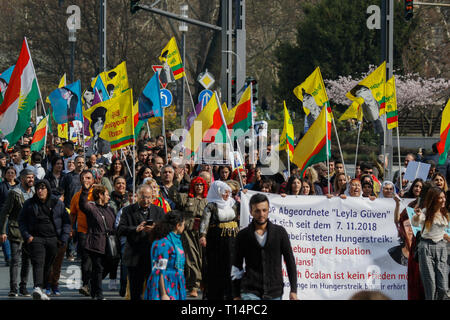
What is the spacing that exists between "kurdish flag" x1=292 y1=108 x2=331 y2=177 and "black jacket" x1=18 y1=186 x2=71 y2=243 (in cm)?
345

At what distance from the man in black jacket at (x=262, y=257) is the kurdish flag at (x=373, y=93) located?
845cm

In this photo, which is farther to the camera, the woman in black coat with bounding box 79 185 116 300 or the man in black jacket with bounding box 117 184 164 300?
the woman in black coat with bounding box 79 185 116 300

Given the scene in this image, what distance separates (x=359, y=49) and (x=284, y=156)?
29.2 m

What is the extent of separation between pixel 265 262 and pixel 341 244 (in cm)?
302

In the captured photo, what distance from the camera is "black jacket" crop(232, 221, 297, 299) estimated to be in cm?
739

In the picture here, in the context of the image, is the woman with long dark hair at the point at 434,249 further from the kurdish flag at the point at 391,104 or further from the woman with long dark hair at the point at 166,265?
the kurdish flag at the point at 391,104

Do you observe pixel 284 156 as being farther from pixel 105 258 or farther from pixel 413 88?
pixel 413 88

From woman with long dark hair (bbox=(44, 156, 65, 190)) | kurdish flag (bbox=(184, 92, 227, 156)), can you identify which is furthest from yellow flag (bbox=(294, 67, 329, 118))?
woman with long dark hair (bbox=(44, 156, 65, 190))

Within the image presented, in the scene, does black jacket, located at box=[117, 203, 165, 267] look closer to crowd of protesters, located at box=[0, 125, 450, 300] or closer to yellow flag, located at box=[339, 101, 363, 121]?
crowd of protesters, located at box=[0, 125, 450, 300]

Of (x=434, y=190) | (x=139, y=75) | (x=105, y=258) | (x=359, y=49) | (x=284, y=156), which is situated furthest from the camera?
(x=359, y=49)

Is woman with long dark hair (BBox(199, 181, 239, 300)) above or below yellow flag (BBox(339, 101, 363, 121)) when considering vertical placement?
below

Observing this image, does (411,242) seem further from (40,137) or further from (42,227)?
(40,137)
